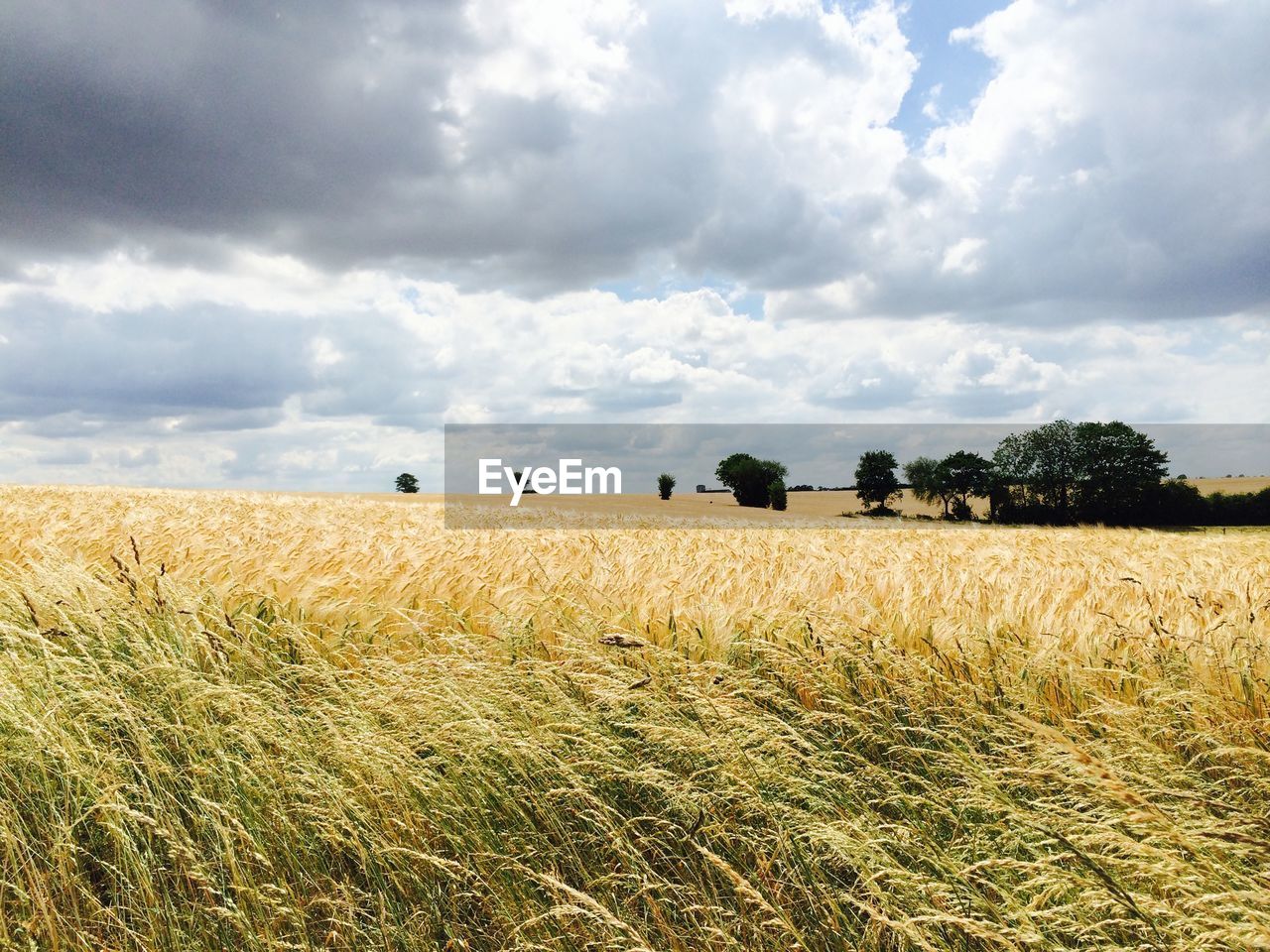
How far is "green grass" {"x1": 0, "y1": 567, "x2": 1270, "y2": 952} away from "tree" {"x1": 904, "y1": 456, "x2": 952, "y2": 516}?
54251mm

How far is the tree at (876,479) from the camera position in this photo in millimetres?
59138

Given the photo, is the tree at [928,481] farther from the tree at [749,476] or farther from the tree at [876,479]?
the tree at [749,476]

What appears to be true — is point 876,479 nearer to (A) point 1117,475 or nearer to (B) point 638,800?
(A) point 1117,475

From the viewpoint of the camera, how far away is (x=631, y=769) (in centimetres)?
294

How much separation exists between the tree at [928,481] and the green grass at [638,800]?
54.3m

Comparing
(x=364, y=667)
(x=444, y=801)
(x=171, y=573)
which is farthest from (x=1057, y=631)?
(x=171, y=573)

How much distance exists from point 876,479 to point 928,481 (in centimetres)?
460

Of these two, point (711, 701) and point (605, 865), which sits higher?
point (711, 701)

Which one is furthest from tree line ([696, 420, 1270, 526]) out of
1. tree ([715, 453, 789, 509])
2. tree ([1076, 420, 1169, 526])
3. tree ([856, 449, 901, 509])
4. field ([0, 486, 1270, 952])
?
field ([0, 486, 1270, 952])

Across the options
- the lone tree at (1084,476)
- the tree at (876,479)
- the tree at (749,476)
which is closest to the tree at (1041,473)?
the lone tree at (1084,476)

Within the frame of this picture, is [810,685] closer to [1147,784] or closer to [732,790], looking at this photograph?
[732,790]

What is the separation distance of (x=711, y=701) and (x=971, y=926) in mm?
1220

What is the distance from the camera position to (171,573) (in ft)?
16.6

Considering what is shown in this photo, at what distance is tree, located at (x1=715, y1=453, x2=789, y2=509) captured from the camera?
64375mm
